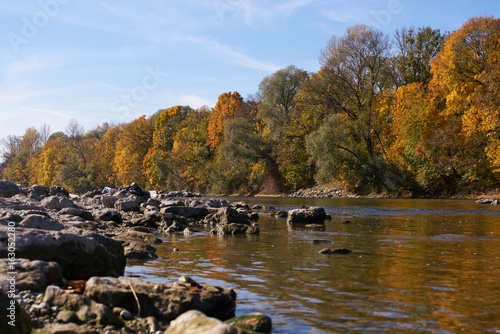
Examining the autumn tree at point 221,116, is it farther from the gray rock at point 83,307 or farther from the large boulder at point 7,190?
the gray rock at point 83,307

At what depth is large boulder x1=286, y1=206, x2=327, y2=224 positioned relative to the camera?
60.9ft

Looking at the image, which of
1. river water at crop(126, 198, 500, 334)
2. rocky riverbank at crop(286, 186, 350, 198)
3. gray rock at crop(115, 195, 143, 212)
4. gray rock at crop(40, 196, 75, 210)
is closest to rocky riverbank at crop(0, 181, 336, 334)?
river water at crop(126, 198, 500, 334)

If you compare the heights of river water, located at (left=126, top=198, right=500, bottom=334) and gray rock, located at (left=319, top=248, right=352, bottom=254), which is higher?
gray rock, located at (left=319, top=248, right=352, bottom=254)

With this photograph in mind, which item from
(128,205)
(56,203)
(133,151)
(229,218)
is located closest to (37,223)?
(229,218)

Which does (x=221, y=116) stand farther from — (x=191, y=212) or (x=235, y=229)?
(x=235, y=229)

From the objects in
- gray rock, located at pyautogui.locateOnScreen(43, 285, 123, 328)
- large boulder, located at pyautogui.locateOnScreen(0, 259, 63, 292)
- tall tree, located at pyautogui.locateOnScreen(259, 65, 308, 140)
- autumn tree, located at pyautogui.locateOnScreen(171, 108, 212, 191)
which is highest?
tall tree, located at pyautogui.locateOnScreen(259, 65, 308, 140)

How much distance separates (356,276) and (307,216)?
10890mm

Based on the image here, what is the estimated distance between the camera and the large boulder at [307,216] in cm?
1857

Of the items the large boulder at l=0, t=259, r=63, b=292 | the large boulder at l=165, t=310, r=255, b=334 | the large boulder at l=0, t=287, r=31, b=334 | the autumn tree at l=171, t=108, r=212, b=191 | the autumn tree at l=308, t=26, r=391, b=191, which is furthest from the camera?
the autumn tree at l=171, t=108, r=212, b=191

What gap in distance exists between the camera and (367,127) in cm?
4462

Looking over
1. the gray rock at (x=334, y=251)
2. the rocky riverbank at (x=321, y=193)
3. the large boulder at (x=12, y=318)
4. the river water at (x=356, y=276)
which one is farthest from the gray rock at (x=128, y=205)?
the rocky riverbank at (x=321, y=193)

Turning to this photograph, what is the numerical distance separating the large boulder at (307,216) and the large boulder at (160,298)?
13277 millimetres

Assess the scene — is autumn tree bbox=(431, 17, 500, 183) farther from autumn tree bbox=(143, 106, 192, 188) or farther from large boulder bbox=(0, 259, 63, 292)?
autumn tree bbox=(143, 106, 192, 188)

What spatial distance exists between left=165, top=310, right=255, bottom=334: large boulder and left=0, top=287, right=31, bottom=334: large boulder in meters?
1.38
